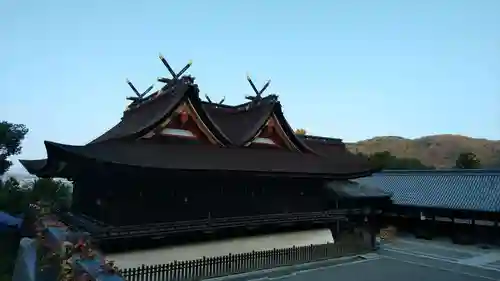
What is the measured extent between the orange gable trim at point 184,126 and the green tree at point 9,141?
3853 cm

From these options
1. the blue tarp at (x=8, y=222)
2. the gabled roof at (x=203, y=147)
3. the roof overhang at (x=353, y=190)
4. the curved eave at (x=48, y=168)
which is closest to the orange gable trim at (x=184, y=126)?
the gabled roof at (x=203, y=147)

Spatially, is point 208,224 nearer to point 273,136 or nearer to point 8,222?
point 273,136

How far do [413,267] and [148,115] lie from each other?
1489 cm

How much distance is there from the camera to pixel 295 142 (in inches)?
795

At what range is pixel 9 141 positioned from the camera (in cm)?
4519

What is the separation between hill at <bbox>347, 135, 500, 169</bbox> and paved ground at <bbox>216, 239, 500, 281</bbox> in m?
107

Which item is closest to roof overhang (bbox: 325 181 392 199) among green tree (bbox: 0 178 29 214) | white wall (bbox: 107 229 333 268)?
white wall (bbox: 107 229 333 268)

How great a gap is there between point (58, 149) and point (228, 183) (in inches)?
273

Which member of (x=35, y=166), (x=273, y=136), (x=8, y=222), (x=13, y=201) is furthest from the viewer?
(x=13, y=201)

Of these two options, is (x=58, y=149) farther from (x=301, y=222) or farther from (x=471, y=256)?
(x=471, y=256)

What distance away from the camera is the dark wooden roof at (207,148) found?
1274 cm

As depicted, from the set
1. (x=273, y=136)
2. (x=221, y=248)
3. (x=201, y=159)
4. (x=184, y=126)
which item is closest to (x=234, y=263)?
(x=221, y=248)

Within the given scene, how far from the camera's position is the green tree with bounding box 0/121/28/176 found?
44.4 m

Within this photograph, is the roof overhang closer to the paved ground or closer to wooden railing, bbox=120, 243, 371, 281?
the paved ground
